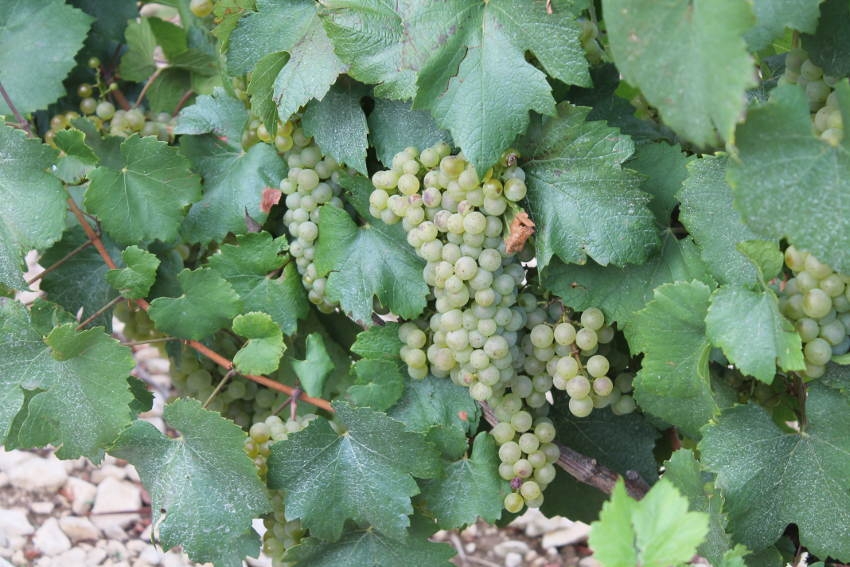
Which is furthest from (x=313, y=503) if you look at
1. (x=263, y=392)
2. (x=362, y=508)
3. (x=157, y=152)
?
(x=157, y=152)

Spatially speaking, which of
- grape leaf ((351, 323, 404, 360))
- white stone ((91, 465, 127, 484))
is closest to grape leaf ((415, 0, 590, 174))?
grape leaf ((351, 323, 404, 360))

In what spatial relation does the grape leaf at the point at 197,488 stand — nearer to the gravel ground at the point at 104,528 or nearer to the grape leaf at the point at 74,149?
the grape leaf at the point at 74,149

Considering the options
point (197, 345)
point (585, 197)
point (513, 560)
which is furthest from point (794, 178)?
point (513, 560)

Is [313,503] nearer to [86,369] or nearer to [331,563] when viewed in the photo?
[331,563]

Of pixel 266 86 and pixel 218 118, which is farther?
pixel 218 118

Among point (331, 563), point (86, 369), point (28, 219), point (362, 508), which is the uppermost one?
point (28, 219)

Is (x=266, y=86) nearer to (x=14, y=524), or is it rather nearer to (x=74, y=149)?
(x=74, y=149)

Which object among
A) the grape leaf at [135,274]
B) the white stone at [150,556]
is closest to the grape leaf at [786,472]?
the grape leaf at [135,274]
